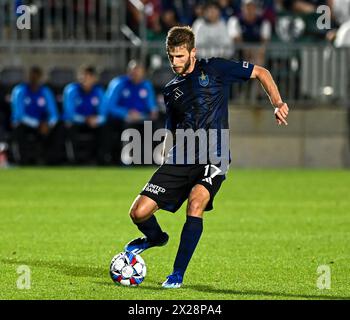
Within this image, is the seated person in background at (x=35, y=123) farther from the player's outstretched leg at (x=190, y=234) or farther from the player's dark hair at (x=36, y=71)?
the player's outstretched leg at (x=190, y=234)

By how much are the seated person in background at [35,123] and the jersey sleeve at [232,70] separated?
1229 centimetres

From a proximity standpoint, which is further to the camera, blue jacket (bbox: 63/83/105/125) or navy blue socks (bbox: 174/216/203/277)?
blue jacket (bbox: 63/83/105/125)

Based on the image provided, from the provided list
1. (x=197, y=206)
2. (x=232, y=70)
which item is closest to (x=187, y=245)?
(x=197, y=206)

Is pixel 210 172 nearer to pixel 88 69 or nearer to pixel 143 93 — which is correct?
pixel 88 69

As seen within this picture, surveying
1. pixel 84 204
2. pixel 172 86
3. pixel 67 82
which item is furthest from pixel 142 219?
pixel 67 82

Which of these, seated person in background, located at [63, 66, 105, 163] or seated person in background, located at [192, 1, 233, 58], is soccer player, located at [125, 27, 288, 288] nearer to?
seated person in background, located at [63, 66, 105, 163]

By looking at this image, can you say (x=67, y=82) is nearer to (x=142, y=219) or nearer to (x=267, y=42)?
(x=267, y=42)

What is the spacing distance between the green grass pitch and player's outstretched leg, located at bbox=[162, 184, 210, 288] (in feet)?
0.42

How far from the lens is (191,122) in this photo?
971cm

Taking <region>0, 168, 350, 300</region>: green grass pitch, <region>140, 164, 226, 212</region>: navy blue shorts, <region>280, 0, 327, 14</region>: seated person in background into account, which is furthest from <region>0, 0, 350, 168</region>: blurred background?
<region>140, 164, 226, 212</region>: navy blue shorts

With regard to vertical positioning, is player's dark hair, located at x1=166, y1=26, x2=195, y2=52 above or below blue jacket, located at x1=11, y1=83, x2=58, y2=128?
above

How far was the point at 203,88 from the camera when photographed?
31.9 ft

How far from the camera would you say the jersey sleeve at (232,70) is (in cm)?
977

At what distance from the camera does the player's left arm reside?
30.9ft
